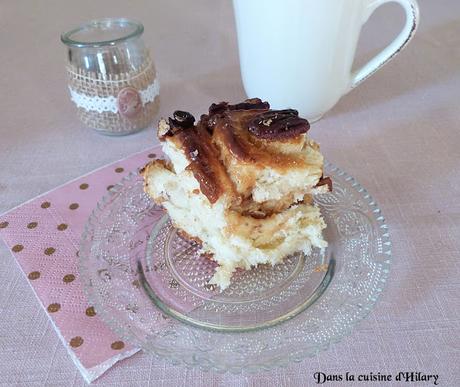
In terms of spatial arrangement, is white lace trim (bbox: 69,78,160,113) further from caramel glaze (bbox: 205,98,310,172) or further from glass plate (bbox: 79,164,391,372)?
caramel glaze (bbox: 205,98,310,172)

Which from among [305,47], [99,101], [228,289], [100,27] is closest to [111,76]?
[99,101]

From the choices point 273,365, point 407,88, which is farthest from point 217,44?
point 273,365

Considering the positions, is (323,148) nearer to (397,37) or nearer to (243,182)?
(397,37)

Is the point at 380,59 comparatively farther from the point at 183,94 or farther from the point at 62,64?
the point at 62,64

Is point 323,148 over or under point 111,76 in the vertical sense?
under

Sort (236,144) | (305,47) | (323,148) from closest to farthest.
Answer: (236,144) < (305,47) < (323,148)

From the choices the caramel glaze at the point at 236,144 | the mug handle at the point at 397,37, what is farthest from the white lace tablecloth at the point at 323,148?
the caramel glaze at the point at 236,144
